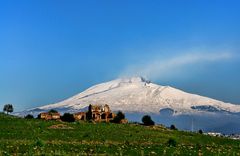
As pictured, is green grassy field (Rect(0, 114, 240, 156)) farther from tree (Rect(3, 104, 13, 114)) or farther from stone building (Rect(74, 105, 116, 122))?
tree (Rect(3, 104, 13, 114))

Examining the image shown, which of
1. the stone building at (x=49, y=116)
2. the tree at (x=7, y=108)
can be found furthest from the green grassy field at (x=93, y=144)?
the tree at (x=7, y=108)

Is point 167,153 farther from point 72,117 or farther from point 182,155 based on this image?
point 72,117

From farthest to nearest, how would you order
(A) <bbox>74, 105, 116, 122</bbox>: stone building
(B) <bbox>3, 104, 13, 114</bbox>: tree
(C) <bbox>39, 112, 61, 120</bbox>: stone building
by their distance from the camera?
A: 1. (B) <bbox>3, 104, 13, 114</bbox>: tree
2. (A) <bbox>74, 105, 116, 122</bbox>: stone building
3. (C) <bbox>39, 112, 61, 120</bbox>: stone building

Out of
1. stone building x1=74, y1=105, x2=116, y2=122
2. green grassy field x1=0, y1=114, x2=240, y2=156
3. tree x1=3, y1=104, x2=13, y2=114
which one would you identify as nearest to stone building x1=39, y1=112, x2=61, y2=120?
stone building x1=74, y1=105, x2=116, y2=122

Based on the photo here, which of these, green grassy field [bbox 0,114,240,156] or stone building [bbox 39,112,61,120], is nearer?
green grassy field [bbox 0,114,240,156]

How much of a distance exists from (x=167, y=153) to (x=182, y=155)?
1.36 m

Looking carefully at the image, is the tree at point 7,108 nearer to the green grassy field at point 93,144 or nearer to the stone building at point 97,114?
the stone building at point 97,114

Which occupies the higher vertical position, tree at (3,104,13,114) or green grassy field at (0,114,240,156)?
tree at (3,104,13,114)

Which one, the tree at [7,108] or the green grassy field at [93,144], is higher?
the tree at [7,108]

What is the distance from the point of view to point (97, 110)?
110 meters

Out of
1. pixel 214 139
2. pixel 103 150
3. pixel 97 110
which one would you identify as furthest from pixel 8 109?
pixel 103 150

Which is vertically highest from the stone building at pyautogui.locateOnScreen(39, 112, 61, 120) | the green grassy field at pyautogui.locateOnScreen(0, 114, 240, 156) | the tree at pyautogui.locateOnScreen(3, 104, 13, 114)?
the tree at pyautogui.locateOnScreen(3, 104, 13, 114)

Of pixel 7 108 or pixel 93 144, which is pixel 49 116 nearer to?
pixel 7 108

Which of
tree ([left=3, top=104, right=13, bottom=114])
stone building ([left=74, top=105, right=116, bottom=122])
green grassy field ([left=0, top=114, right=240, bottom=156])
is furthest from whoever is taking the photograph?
tree ([left=3, top=104, right=13, bottom=114])
